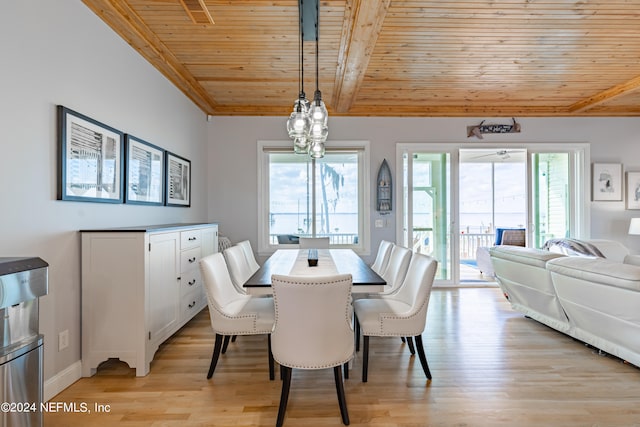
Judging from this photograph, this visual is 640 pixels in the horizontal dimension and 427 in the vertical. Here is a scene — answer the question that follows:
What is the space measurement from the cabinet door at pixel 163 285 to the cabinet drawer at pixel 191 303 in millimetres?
116

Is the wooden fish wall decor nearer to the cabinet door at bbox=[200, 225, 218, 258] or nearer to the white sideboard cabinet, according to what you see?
the cabinet door at bbox=[200, 225, 218, 258]

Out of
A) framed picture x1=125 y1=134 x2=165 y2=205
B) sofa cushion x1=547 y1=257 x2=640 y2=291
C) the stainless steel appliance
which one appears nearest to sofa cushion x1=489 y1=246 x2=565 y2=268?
sofa cushion x1=547 y1=257 x2=640 y2=291

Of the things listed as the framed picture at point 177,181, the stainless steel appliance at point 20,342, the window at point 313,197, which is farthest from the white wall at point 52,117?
the window at point 313,197

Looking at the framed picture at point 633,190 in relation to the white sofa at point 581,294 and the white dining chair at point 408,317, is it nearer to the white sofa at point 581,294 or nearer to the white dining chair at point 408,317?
the white sofa at point 581,294

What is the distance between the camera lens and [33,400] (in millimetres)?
1400

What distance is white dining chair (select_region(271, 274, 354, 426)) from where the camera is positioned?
1.67m

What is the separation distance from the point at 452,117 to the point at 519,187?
1607mm

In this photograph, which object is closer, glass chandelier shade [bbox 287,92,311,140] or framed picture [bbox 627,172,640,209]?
glass chandelier shade [bbox 287,92,311,140]

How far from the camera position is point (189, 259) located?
3.14 m

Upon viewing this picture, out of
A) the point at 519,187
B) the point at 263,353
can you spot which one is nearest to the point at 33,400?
the point at 263,353

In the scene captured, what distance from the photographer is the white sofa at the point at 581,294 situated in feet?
7.38

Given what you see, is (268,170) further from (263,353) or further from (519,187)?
(519,187)

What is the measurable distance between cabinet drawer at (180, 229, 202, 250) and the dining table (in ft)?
2.71

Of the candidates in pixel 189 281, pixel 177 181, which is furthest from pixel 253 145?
pixel 189 281
